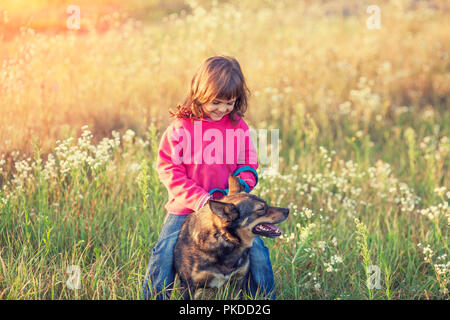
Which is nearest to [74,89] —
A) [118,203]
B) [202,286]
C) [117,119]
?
[117,119]

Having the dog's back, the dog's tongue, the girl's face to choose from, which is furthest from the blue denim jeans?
the girl's face

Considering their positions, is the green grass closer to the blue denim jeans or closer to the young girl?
the blue denim jeans

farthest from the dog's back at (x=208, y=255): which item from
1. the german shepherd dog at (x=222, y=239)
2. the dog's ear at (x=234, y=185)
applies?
the dog's ear at (x=234, y=185)

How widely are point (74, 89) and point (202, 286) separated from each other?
3.99 meters

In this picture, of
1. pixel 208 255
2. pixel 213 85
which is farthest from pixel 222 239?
pixel 213 85

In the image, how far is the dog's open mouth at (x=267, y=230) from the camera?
3117 mm

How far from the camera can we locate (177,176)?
344 cm

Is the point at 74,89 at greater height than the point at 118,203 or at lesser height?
greater

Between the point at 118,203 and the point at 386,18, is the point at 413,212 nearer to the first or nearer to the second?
the point at 118,203

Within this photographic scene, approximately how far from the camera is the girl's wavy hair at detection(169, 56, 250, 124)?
329cm

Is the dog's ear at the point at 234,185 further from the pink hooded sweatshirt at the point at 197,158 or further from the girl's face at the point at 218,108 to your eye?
the girl's face at the point at 218,108

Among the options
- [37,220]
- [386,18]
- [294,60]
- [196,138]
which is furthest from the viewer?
[386,18]
